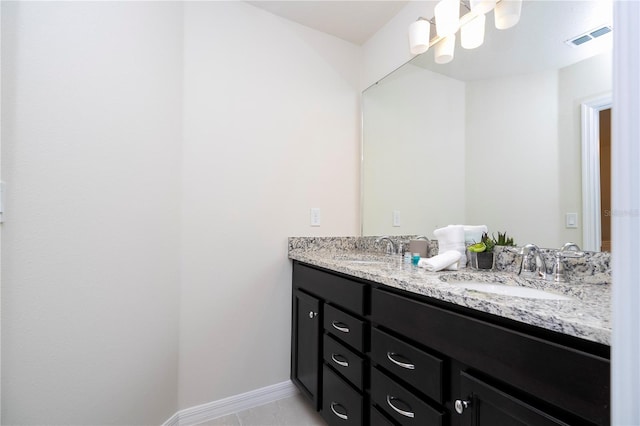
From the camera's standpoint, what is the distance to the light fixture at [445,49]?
1567 millimetres

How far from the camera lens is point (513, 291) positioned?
1.07 m

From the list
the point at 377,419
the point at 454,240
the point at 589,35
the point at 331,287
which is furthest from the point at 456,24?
the point at 377,419

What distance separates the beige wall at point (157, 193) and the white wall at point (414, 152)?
0.18 meters

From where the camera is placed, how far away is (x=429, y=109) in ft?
5.72

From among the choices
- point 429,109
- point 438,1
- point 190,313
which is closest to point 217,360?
point 190,313

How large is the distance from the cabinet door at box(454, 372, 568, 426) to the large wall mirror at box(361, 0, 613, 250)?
70 cm

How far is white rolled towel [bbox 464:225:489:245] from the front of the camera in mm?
1402

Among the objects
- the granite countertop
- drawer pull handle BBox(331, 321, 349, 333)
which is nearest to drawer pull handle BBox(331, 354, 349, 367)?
drawer pull handle BBox(331, 321, 349, 333)

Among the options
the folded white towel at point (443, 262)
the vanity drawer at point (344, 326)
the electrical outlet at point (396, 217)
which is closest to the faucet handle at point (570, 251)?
the folded white towel at point (443, 262)

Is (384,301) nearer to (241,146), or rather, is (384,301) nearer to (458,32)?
(241,146)

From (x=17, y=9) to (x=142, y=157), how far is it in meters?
0.61

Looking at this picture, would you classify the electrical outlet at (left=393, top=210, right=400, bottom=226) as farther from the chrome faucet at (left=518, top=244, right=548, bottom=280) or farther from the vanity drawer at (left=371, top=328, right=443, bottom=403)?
the vanity drawer at (left=371, top=328, right=443, bottom=403)

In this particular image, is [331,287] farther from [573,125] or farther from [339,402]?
[573,125]

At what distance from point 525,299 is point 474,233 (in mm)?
684
